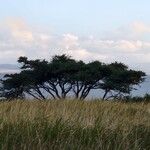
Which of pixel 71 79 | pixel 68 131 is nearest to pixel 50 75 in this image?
pixel 71 79

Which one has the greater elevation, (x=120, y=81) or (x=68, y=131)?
(x=120, y=81)

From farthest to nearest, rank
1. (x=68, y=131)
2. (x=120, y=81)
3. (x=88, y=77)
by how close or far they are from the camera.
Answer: (x=120, y=81), (x=88, y=77), (x=68, y=131)

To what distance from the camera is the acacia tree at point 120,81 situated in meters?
34.7

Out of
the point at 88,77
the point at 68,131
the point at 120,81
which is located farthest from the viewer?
the point at 120,81

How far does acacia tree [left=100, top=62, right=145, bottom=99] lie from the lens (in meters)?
34.7

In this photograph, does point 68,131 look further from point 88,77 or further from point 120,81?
point 120,81

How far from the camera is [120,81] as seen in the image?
116ft

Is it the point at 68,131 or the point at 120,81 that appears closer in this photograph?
the point at 68,131

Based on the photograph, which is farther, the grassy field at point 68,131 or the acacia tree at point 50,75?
the acacia tree at point 50,75

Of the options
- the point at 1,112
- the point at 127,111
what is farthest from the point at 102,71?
the point at 1,112

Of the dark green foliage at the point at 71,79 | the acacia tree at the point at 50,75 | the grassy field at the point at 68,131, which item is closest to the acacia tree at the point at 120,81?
the dark green foliage at the point at 71,79

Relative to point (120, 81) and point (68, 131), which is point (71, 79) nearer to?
point (120, 81)

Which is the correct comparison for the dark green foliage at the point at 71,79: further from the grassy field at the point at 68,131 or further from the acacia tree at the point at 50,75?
the grassy field at the point at 68,131

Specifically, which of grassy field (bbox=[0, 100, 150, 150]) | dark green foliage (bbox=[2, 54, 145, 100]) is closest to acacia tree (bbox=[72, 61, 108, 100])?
dark green foliage (bbox=[2, 54, 145, 100])
